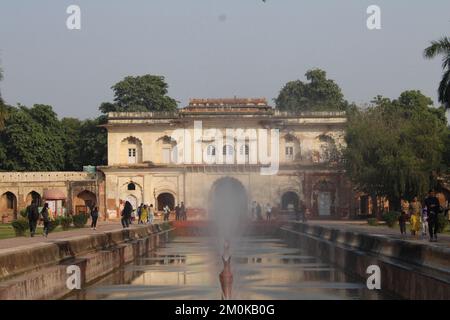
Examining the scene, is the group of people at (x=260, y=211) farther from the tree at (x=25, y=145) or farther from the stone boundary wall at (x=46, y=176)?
the tree at (x=25, y=145)

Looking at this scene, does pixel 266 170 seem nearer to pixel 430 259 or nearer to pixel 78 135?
pixel 78 135

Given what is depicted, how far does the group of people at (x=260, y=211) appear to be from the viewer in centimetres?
6031

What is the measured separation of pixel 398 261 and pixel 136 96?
63.0 m

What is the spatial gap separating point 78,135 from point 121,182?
52.6 feet

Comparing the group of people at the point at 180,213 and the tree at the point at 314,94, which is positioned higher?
the tree at the point at 314,94

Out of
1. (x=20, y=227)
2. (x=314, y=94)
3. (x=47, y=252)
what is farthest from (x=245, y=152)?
(x=47, y=252)

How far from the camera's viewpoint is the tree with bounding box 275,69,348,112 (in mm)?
88675

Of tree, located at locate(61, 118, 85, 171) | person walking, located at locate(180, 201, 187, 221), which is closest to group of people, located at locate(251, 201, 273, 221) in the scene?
person walking, located at locate(180, 201, 187, 221)

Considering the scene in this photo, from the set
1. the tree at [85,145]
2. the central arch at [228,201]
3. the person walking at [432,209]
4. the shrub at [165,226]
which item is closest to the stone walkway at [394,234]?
the person walking at [432,209]

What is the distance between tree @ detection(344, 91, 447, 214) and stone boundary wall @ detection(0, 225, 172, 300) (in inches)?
962

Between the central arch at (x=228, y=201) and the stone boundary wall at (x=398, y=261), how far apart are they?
37.4 meters

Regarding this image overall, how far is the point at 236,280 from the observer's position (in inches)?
758
